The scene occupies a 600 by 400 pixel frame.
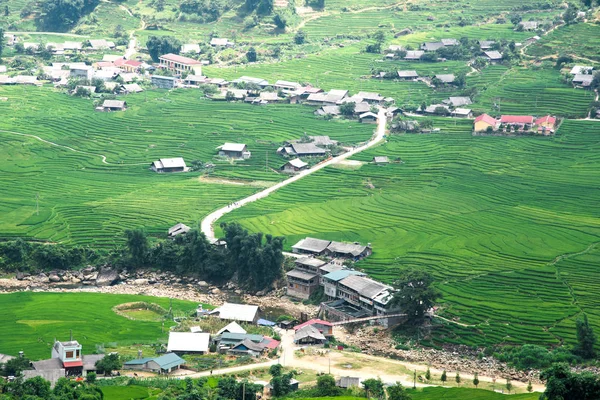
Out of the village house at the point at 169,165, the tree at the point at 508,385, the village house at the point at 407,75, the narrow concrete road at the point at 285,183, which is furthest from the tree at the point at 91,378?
the village house at the point at 407,75

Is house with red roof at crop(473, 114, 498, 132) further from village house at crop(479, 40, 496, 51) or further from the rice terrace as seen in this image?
village house at crop(479, 40, 496, 51)

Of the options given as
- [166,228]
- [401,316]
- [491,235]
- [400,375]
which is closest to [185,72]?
[166,228]

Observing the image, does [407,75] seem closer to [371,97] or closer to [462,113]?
[371,97]

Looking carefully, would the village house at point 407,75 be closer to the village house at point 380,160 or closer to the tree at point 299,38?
the tree at point 299,38

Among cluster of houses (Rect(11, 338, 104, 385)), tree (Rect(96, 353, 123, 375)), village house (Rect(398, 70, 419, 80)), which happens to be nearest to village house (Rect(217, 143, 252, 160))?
village house (Rect(398, 70, 419, 80))

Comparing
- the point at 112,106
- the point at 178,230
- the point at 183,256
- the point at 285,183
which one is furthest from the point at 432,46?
the point at 183,256

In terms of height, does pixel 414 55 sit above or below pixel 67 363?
above
